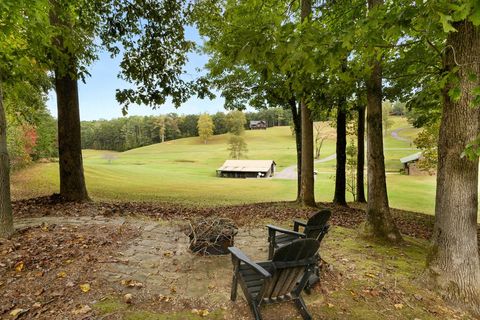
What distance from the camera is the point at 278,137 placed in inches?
3765

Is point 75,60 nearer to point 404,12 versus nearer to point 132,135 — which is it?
point 404,12

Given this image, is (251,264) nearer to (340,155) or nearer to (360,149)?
(340,155)

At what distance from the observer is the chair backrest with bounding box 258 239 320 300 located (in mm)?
2871

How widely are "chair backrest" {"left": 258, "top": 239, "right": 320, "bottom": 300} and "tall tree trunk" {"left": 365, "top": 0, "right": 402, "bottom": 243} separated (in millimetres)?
3922

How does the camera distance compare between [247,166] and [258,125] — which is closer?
[247,166]

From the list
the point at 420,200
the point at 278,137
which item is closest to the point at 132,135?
the point at 278,137

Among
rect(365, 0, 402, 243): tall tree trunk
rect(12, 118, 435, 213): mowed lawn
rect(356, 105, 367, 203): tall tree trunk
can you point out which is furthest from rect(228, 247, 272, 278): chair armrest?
rect(12, 118, 435, 213): mowed lawn

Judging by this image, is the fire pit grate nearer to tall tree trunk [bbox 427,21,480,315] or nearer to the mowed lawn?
tall tree trunk [bbox 427,21,480,315]

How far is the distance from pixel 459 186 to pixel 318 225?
1882 mm

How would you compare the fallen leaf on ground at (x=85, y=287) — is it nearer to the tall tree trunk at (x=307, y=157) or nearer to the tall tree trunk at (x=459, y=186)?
the tall tree trunk at (x=459, y=186)

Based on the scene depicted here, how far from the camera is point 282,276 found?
9.71ft

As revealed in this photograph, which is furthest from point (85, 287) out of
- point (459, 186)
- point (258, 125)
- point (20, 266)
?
point (258, 125)

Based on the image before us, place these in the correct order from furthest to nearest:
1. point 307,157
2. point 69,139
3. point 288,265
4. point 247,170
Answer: point 247,170 → point 307,157 → point 69,139 → point 288,265

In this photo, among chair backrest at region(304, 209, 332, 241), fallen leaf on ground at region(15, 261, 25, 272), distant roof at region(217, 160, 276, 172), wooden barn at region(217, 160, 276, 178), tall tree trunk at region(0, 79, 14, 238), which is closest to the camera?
fallen leaf on ground at region(15, 261, 25, 272)
